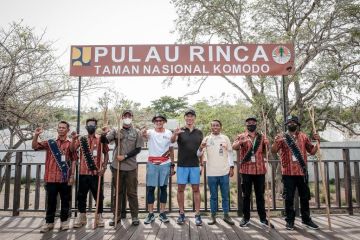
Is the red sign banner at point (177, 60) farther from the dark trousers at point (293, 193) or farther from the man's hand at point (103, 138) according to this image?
the dark trousers at point (293, 193)

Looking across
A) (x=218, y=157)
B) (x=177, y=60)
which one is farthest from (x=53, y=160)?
(x=177, y=60)

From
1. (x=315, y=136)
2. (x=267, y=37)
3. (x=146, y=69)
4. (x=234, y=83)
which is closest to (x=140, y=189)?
(x=234, y=83)

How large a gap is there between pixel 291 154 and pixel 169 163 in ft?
6.81

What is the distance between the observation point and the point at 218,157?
5.12 meters

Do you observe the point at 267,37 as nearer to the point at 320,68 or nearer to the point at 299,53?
the point at 299,53

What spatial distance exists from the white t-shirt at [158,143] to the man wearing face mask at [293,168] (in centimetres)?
188

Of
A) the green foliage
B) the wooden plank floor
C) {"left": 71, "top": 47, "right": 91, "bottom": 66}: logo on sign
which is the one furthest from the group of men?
the green foliage

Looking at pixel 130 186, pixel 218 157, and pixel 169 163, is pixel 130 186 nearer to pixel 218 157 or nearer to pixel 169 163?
pixel 169 163

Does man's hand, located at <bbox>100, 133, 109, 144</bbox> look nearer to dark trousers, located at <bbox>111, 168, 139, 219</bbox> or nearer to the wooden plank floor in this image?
dark trousers, located at <bbox>111, 168, 139, 219</bbox>

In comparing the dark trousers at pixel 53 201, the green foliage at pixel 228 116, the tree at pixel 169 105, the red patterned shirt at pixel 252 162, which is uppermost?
the tree at pixel 169 105

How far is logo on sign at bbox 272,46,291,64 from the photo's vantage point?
230 inches

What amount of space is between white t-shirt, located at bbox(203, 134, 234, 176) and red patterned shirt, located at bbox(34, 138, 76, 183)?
92.6 inches

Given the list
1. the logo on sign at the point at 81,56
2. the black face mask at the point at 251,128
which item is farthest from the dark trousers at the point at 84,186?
the black face mask at the point at 251,128

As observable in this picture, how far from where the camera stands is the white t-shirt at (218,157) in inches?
200
